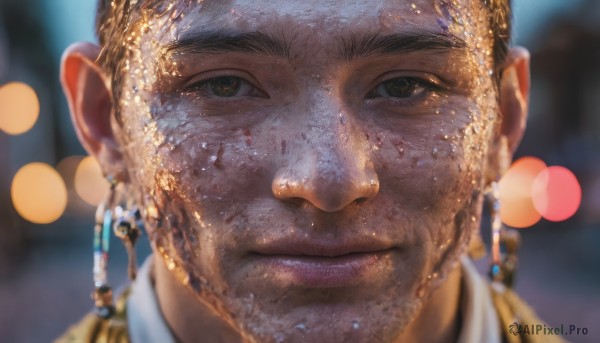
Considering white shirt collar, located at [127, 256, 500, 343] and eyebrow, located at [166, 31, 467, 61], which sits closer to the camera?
eyebrow, located at [166, 31, 467, 61]

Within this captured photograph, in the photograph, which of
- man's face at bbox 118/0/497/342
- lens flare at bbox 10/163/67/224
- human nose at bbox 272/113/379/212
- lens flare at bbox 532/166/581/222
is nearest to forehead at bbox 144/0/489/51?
man's face at bbox 118/0/497/342

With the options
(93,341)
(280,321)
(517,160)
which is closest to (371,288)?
(280,321)

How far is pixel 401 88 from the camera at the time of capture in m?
1.59

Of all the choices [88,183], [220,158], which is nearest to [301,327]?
[220,158]

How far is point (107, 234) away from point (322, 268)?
3.44ft

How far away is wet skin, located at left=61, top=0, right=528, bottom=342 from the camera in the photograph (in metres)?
1.44

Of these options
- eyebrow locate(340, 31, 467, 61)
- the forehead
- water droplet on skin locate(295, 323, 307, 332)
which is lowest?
water droplet on skin locate(295, 323, 307, 332)

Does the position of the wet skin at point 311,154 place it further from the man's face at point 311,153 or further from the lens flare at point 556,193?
the lens flare at point 556,193

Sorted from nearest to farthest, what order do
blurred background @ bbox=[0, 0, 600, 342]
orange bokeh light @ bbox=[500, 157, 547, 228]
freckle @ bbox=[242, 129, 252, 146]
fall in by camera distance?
freckle @ bbox=[242, 129, 252, 146] → blurred background @ bbox=[0, 0, 600, 342] → orange bokeh light @ bbox=[500, 157, 547, 228]

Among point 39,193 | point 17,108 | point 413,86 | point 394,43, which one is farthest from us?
point 39,193

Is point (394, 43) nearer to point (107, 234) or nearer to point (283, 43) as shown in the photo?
point (283, 43)

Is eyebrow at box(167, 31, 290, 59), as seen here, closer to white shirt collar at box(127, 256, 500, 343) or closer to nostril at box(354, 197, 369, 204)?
nostril at box(354, 197, 369, 204)

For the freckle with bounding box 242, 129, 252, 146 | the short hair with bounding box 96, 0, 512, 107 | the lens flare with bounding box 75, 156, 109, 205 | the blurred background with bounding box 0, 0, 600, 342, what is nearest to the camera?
the freckle with bounding box 242, 129, 252, 146

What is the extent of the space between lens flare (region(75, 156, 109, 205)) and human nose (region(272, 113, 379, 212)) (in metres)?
15.2
